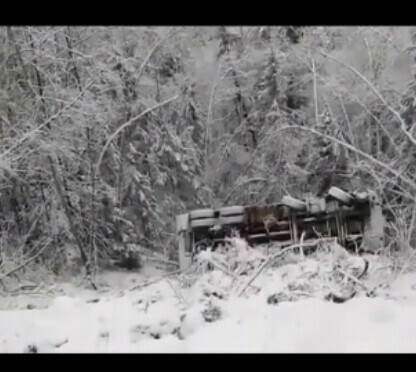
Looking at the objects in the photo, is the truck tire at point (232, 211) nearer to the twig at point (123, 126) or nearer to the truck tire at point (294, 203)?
the truck tire at point (294, 203)

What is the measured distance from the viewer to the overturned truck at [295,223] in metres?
6.94

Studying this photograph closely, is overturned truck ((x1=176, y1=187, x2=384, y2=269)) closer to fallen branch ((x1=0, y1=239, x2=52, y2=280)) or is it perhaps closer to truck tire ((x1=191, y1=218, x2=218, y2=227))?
truck tire ((x1=191, y1=218, x2=218, y2=227))

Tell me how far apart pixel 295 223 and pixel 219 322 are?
2.33m

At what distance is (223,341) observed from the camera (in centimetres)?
475

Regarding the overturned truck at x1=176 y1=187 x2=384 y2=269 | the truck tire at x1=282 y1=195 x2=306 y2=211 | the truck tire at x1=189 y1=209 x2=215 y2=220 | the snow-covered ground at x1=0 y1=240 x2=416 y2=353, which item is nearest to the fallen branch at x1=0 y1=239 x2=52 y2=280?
the snow-covered ground at x1=0 y1=240 x2=416 y2=353

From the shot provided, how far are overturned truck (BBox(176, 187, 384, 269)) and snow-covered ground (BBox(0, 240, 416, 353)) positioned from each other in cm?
112

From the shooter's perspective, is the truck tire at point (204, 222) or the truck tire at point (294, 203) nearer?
the truck tire at point (294, 203)

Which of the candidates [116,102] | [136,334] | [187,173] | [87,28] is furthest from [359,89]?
[136,334]

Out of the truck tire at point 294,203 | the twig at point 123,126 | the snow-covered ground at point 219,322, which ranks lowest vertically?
the snow-covered ground at point 219,322

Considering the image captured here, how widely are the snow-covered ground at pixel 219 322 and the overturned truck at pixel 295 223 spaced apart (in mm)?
1116

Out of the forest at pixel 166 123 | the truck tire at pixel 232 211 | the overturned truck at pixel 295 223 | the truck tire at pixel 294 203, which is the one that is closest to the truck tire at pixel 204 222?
the overturned truck at pixel 295 223

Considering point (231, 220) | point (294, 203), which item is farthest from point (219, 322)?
point (294, 203)

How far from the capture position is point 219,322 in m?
5.05
